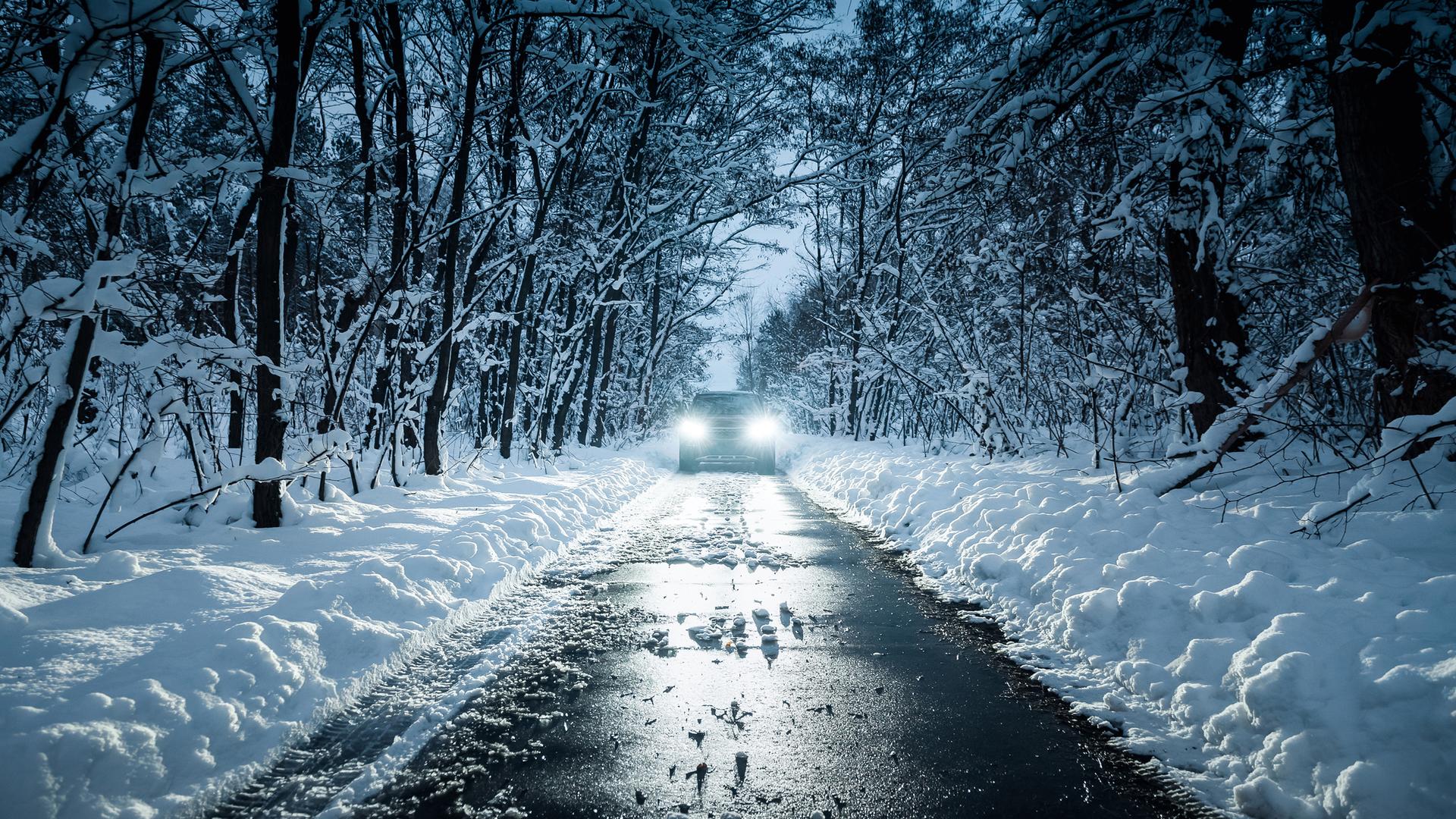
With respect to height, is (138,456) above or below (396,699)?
above

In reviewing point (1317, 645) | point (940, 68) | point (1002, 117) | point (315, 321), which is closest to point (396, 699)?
point (1317, 645)

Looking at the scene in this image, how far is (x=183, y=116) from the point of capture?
9531mm

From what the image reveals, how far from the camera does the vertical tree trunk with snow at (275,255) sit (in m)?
5.00

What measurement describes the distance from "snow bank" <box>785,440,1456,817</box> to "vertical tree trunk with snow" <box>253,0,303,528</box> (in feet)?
18.8

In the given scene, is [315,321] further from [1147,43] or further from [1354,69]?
[1354,69]

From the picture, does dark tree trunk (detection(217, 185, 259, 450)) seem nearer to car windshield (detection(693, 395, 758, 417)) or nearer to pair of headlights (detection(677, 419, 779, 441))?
pair of headlights (detection(677, 419, 779, 441))

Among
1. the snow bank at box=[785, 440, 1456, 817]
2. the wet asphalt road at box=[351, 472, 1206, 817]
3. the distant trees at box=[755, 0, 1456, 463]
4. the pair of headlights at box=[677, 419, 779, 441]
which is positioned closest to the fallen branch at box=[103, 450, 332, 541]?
the wet asphalt road at box=[351, 472, 1206, 817]

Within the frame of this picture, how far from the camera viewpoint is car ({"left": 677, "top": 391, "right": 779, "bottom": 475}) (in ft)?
48.3

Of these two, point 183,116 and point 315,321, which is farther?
point 183,116

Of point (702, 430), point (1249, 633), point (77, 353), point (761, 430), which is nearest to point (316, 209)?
point (77, 353)

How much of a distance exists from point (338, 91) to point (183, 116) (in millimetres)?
3421

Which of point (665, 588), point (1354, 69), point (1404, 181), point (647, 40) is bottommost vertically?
point (665, 588)

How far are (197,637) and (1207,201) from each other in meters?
7.76

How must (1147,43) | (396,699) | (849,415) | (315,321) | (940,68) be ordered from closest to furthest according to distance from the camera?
(396,699) < (1147,43) < (315,321) < (940,68) < (849,415)
